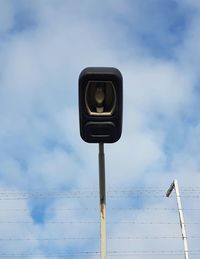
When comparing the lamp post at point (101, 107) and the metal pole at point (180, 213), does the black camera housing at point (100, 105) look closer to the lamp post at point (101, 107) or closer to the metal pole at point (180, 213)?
the lamp post at point (101, 107)

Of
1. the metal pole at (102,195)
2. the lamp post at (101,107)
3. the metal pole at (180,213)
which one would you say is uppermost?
the metal pole at (180,213)

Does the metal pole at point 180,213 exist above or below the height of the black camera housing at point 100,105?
above

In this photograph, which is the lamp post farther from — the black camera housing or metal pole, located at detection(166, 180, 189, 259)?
metal pole, located at detection(166, 180, 189, 259)

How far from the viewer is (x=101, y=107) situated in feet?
8.41

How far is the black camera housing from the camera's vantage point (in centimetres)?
248

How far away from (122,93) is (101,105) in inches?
5.8

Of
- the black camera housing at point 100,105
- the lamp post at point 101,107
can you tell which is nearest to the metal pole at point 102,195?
the lamp post at point 101,107

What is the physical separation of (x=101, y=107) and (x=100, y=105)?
0.05 feet

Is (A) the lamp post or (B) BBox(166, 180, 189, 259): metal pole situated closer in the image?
(A) the lamp post

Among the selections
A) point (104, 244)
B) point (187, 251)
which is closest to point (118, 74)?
point (104, 244)

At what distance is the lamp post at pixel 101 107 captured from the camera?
2480 mm

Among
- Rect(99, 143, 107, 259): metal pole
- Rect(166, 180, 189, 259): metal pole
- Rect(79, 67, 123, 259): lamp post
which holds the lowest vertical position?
Rect(99, 143, 107, 259): metal pole

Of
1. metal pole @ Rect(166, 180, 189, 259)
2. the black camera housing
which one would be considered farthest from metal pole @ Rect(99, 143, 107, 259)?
metal pole @ Rect(166, 180, 189, 259)

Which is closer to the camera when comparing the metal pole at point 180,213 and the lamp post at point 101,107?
the lamp post at point 101,107
